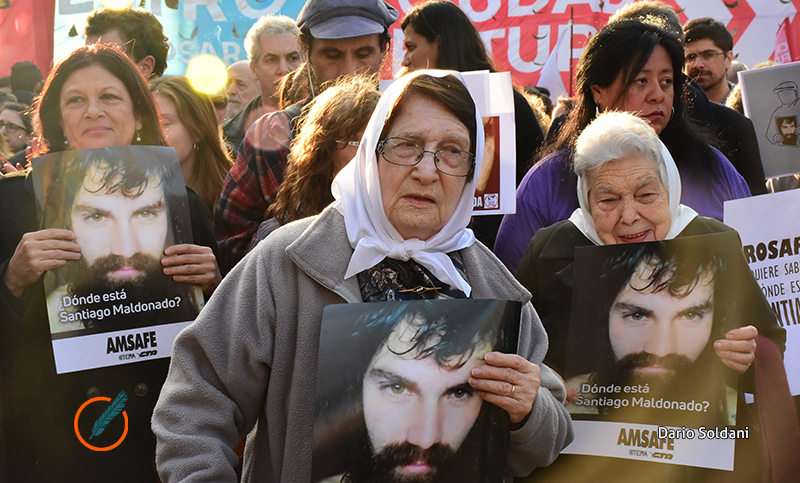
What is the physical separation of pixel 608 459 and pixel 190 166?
2.39m

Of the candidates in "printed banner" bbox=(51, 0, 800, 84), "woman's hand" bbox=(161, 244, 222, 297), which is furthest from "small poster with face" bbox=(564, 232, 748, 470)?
"printed banner" bbox=(51, 0, 800, 84)

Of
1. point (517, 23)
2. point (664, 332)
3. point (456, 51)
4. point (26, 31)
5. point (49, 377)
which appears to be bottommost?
point (49, 377)

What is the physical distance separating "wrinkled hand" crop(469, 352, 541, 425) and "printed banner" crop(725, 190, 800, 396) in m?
1.47

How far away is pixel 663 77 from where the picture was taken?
3.29 meters

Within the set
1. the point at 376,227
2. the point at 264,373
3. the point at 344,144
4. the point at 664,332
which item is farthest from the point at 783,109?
the point at 264,373

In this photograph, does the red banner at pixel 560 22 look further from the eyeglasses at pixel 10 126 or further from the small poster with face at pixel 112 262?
the small poster with face at pixel 112 262

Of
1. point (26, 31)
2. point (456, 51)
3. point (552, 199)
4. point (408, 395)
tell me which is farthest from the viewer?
point (26, 31)

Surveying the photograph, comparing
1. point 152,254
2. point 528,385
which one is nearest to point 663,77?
point 528,385

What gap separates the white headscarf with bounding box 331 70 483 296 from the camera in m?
1.94

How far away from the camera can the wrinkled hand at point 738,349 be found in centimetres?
239

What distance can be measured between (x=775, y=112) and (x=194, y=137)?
2.81 m

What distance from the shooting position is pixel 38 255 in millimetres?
2576

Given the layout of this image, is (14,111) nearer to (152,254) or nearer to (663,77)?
(152,254)

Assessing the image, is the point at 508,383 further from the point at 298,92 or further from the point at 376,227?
the point at 298,92
